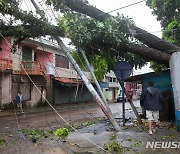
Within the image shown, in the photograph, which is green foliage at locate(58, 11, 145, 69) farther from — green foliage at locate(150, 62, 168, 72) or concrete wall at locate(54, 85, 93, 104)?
concrete wall at locate(54, 85, 93, 104)

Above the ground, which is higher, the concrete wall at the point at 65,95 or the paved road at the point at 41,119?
the concrete wall at the point at 65,95

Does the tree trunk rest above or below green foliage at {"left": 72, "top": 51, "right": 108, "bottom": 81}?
above

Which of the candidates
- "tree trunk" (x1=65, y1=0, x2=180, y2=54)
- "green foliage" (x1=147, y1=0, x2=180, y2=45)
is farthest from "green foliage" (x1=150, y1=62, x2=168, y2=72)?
"green foliage" (x1=147, y1=0, x2=180, y2=45)

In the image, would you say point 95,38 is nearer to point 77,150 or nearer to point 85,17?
→ point 85,17

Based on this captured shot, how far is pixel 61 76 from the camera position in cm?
3422

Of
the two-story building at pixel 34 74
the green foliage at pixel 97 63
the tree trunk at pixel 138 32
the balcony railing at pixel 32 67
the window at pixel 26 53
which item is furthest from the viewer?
the window at pixel 26 53

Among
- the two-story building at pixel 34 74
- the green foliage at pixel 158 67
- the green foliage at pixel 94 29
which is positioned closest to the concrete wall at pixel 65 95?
the two-story building at pixel 34 74

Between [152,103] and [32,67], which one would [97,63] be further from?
[32,67]

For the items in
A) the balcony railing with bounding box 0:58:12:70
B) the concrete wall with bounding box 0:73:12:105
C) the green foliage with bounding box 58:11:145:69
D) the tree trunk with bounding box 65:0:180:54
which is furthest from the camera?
the concrete wall with bounding box 0:73:12:105

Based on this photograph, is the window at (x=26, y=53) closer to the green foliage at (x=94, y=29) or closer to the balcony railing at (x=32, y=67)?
the balcony railing at (x=32, y=67)

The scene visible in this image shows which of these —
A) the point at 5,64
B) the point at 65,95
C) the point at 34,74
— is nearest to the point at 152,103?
the point at 5,64

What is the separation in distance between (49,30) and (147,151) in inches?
220

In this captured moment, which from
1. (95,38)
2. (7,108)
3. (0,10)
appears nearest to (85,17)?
(95,38)

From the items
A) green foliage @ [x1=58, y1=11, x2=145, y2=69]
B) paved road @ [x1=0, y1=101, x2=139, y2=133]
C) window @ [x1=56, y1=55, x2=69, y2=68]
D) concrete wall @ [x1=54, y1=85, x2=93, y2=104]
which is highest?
window @ [x1=56, y1=55, x2=69, y2=68]
